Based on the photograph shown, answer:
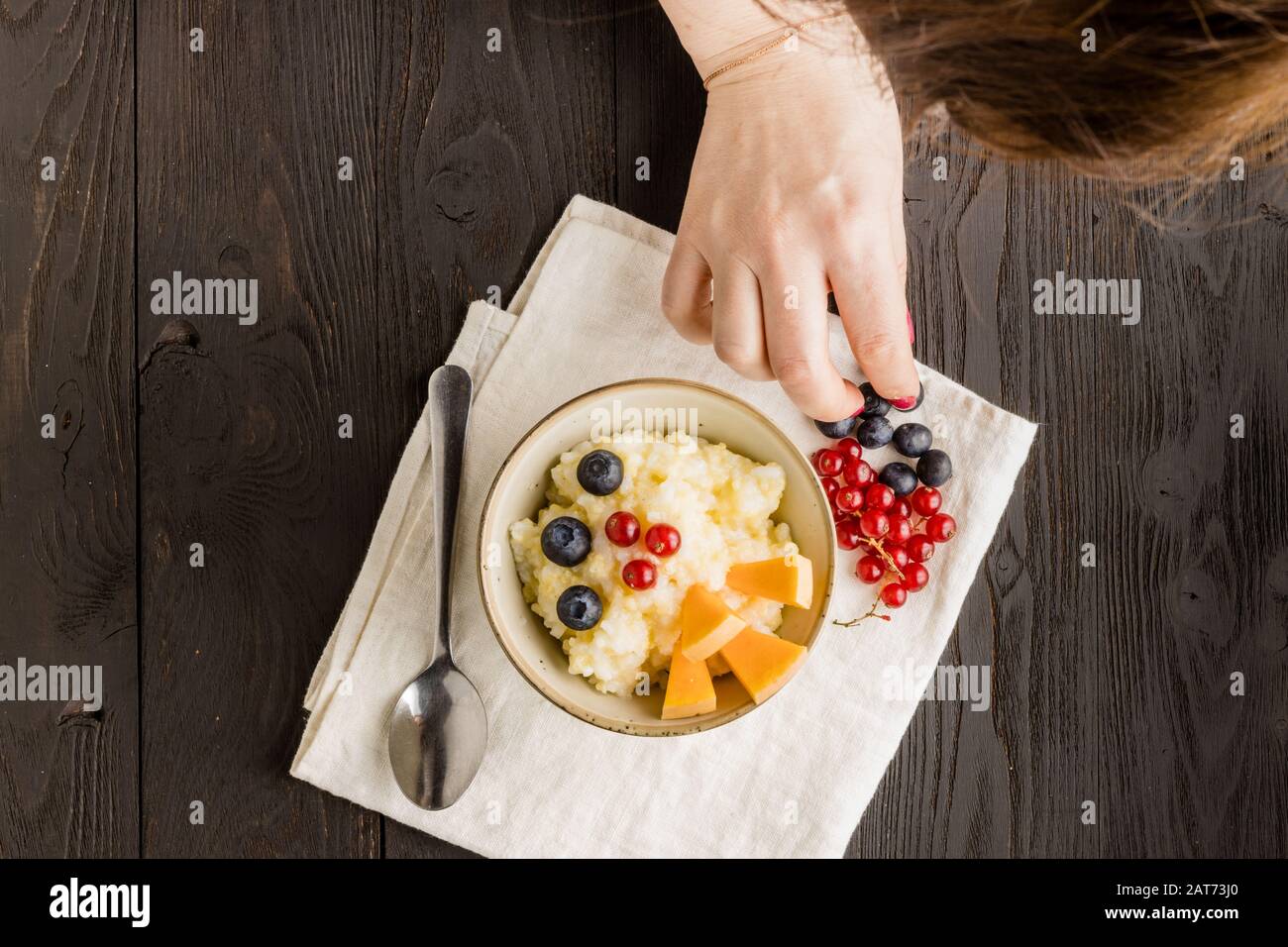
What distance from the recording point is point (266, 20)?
1243 mm

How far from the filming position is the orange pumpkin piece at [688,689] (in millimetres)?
1006

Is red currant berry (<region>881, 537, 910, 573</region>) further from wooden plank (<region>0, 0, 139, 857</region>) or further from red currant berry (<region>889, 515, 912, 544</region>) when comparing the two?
wooden plank (<region>0, 0, 139, 857</region>)

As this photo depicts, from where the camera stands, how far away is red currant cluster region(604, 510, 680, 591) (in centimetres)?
99

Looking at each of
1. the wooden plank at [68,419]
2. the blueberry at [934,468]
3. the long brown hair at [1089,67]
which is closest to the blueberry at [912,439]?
the blueberry at [934,468]

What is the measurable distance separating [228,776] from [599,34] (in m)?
1.04

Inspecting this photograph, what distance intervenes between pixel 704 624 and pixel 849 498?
0.27 m

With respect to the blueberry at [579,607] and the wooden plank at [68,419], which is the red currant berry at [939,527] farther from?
the wooden plank at [68,419]

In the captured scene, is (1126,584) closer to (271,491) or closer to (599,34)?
(599,34)

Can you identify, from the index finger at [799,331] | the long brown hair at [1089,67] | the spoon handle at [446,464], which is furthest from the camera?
the spoon handle at [446,464]

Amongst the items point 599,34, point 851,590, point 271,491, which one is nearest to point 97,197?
point 271,491

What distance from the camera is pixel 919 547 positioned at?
1165 millimetres

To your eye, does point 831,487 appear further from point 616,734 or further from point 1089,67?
point 1089,67

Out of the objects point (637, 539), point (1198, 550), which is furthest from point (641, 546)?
point (1198, 550)

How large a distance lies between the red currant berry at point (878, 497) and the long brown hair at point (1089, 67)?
0.56 metres
